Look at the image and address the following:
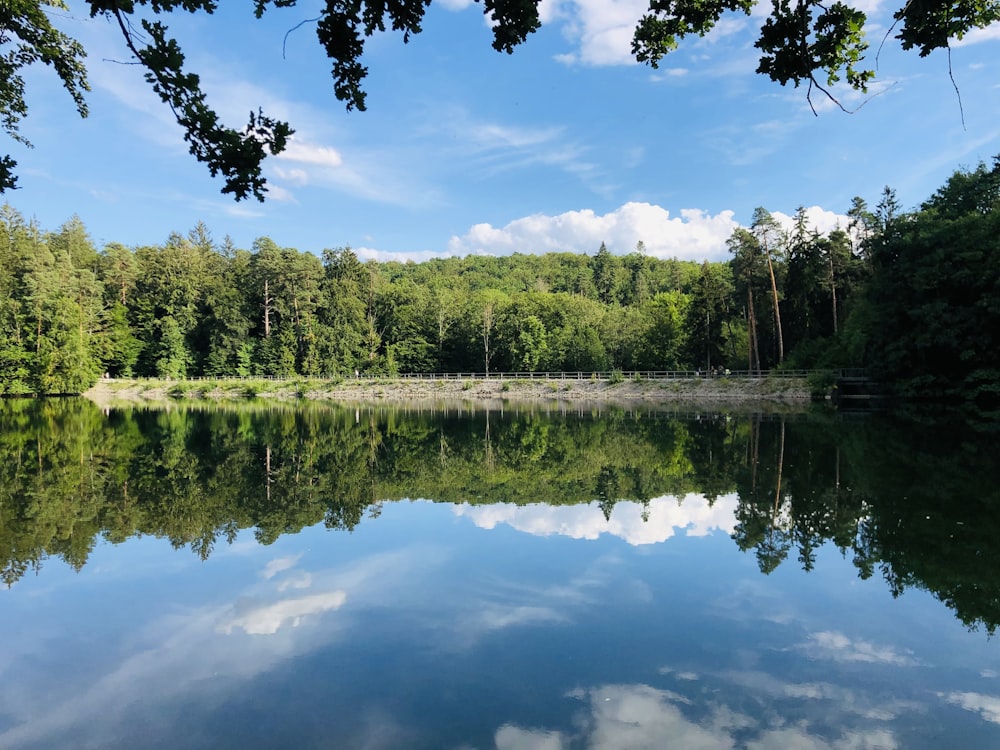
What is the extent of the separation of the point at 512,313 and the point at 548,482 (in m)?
55.8

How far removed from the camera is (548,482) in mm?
15383

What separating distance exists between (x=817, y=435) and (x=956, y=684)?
19153 millimetres

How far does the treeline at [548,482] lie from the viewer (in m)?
9.20

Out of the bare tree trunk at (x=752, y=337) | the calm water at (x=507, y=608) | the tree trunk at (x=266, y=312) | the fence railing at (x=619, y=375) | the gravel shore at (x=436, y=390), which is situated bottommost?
the gravel shore at (x=436, y=390)

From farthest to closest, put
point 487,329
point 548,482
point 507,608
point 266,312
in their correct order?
point 266,312, point 487,329, point 548,482, point 507,608

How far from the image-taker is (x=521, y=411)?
41.2 metres

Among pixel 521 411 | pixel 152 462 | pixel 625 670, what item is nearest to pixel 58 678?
pixel 625 670

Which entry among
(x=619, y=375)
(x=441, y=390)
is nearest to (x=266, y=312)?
(x=441, y=390)

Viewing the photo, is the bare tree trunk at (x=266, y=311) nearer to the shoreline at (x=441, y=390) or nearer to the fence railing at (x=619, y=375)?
the fence railing at (x=619, y=375)

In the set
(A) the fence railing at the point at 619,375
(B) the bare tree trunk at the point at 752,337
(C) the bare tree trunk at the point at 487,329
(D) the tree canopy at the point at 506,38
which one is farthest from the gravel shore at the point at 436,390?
(D) the tree canopy at the point at 506,38

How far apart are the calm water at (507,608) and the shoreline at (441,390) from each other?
31.4m

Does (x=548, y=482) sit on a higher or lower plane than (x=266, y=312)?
lower

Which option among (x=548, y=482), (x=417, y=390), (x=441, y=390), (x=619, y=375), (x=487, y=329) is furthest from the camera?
(x=487, y=329)

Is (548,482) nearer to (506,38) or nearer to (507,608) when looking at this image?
(507,608)
